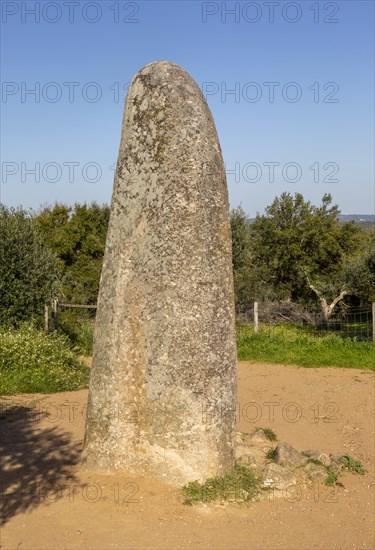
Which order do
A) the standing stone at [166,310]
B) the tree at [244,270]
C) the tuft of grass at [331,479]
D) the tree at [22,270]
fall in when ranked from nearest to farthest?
the standing stone at [166,310], the tuft of grass at [331,479], the tree at [22,270], the tree at [244,270]

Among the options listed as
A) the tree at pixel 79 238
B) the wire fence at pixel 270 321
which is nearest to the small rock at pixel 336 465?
the wire fence at pixel 270 321

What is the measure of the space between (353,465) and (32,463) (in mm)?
3799

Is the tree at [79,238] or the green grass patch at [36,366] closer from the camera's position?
the green grass patch at [36,366]

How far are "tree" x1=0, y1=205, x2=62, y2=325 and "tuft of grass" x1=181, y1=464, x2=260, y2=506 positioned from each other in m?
9.49

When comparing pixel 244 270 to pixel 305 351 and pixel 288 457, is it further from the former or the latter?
pixel 288 457

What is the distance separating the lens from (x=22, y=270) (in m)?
14.0

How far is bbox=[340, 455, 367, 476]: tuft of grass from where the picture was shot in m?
6.66

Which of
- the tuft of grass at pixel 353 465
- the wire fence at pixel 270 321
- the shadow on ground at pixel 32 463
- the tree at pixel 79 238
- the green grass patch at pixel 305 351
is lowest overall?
the tuft of grass at pixel 353 465

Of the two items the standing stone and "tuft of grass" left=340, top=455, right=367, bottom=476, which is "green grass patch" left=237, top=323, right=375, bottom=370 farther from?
the standing stone

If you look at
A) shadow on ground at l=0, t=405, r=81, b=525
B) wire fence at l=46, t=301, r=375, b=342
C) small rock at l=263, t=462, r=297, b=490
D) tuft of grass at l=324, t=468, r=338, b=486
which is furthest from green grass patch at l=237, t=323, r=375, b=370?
small rock at l=263, t=462, r=297, b=490

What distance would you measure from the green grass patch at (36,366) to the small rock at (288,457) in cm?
529

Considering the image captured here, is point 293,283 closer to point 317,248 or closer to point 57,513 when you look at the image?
point 317,248

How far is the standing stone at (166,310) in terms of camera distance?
17.7 feet

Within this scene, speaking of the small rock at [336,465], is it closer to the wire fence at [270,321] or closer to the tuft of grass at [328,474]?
the tuft of grass at [328,474]
